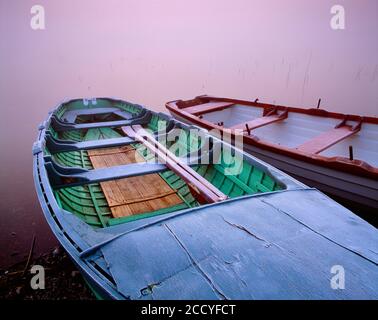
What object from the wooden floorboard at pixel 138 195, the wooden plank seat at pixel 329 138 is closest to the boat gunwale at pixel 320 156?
the wooden plank seat at pixel 329 138

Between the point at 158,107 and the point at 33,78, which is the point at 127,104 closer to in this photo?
the point at 158,107

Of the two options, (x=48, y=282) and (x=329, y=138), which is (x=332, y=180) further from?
(x=48, y=282)

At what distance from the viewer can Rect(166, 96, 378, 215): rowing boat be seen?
391 cm

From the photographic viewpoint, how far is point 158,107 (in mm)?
15719

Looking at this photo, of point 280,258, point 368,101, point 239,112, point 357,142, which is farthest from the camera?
point 368,101

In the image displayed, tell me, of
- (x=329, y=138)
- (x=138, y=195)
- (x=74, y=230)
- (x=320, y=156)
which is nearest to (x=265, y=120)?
(x=329, y=138)

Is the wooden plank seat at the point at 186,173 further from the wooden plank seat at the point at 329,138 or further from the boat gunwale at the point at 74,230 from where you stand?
the wooden plank seat at the point at 329,138

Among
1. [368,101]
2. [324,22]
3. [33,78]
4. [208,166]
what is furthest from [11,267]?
[324,22]

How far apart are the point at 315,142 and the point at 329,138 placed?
366 mm

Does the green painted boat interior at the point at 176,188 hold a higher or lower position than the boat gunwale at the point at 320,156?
lower

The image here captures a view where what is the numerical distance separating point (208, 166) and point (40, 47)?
1118 inches

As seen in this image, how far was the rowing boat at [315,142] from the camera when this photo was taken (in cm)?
391

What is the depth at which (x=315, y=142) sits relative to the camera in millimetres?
4828

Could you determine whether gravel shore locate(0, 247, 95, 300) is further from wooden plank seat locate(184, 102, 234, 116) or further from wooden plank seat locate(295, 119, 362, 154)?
wooden plank seat locate(184, 102, 234, 116)
